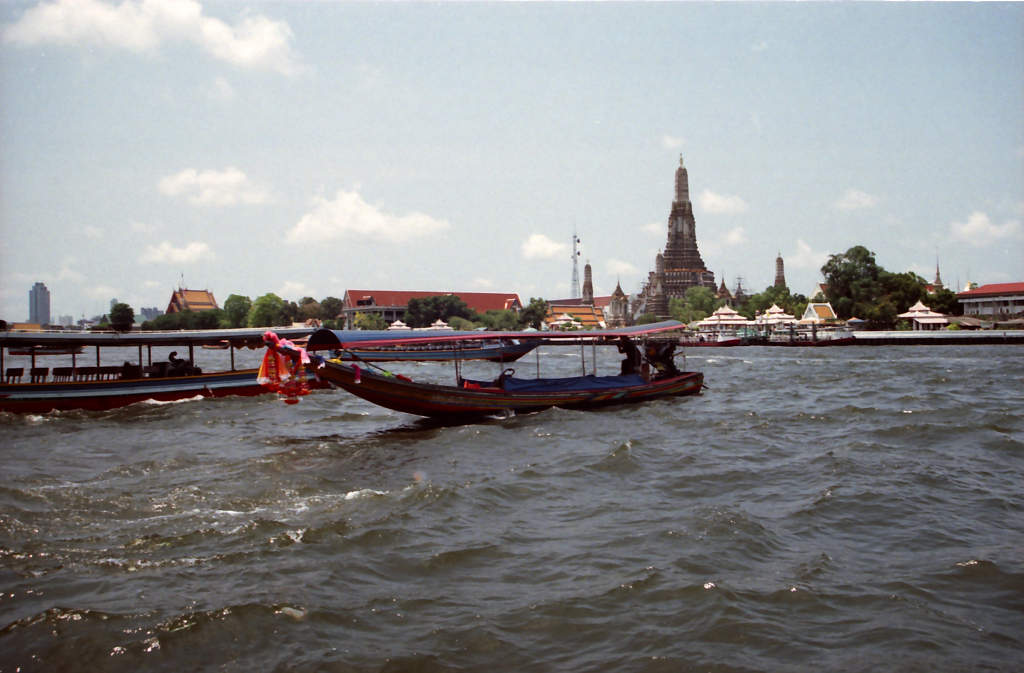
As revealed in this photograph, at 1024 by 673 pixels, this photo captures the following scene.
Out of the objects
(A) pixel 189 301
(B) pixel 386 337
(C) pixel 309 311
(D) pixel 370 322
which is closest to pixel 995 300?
(D) pixel 370 322

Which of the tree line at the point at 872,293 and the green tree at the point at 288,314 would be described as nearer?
the tree line at the point at 872,293

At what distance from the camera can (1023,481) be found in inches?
355

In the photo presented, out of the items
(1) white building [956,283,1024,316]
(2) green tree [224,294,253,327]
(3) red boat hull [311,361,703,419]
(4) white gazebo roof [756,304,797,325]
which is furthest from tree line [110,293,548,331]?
(3) red boat hull [311,361,703,419]

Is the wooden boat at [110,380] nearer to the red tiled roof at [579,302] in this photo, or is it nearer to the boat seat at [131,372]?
the boat seat at [131,372]

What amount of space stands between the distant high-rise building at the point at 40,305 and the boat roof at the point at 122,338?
267 feet

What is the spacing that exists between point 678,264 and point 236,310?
54336mm

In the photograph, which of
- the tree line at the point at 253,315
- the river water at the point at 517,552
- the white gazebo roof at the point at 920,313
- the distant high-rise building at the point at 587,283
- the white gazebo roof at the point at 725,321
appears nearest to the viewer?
the river water at the point at 517,552

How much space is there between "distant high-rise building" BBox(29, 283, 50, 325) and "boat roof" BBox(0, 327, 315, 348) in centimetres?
8128

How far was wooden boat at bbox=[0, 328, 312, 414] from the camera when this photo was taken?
15953 mm

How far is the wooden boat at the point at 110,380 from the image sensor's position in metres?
16.0

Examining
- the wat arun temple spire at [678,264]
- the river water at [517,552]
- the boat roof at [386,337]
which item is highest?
the wat arun temple spire at [678,264]

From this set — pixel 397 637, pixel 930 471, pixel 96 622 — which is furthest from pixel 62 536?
pixel 930 471

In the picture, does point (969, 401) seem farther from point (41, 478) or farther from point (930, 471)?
point (41, 478)

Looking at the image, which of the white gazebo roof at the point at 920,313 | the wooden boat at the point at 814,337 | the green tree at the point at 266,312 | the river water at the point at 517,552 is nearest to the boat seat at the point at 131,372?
the river water at the point at 517,552
